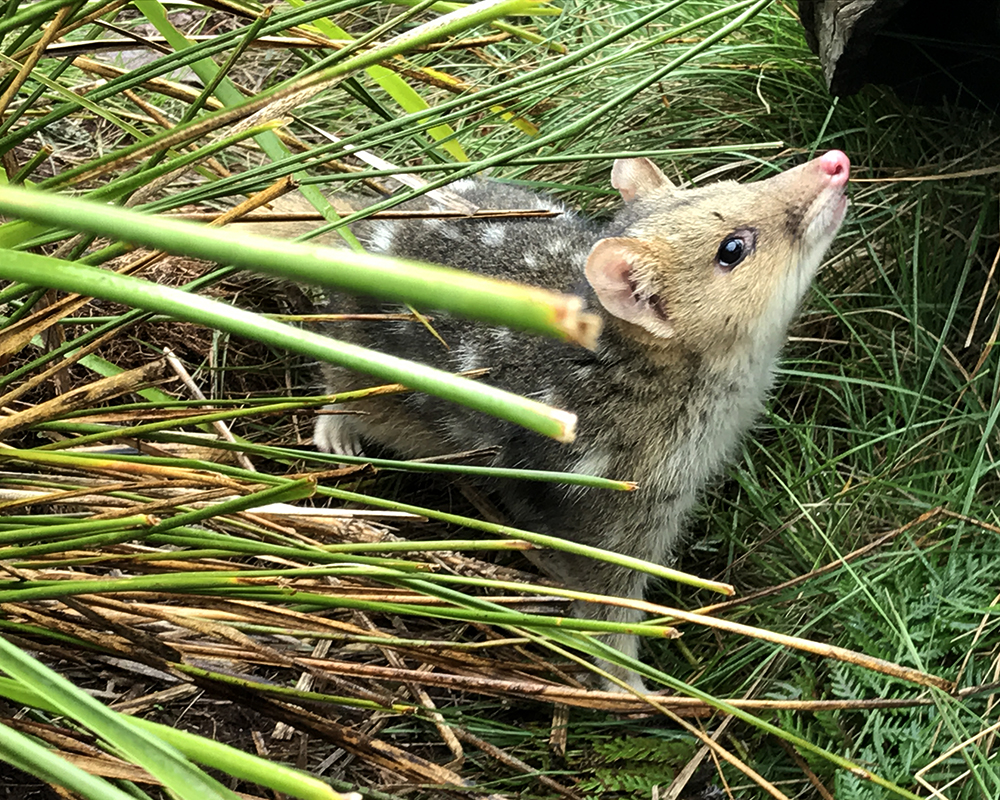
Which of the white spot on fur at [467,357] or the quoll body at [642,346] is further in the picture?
the white spot on fur at [467,357]

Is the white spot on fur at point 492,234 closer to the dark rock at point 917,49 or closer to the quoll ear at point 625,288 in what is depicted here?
the quoll ear at point 625,288

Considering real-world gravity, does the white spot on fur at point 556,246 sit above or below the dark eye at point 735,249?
above

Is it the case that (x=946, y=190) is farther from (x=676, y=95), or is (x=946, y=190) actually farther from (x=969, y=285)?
(x=676, y=95)

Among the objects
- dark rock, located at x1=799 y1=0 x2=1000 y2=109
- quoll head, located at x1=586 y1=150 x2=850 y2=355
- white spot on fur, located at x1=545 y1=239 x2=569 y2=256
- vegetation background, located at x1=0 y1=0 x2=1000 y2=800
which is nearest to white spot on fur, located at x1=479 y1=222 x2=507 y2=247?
white spot on fur, located at x1=545 y1=239 x2=569 y2=256

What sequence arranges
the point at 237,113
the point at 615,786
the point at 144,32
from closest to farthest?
the point at 237,113 → the point at 615,786 → the point at 144,32

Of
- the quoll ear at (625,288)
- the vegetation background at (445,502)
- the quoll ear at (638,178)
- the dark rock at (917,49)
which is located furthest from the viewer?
the quoll ear at (638,178)

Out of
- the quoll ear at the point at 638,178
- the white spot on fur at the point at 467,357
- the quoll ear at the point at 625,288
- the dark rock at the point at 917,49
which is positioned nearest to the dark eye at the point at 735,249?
the quoll ear at the point at 625,288

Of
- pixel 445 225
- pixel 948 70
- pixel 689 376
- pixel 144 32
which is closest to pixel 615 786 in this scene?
pixel 689 376

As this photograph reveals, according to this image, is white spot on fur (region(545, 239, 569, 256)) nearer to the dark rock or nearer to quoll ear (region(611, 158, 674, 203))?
quoll ear (region(611, 158, 674, 203))
